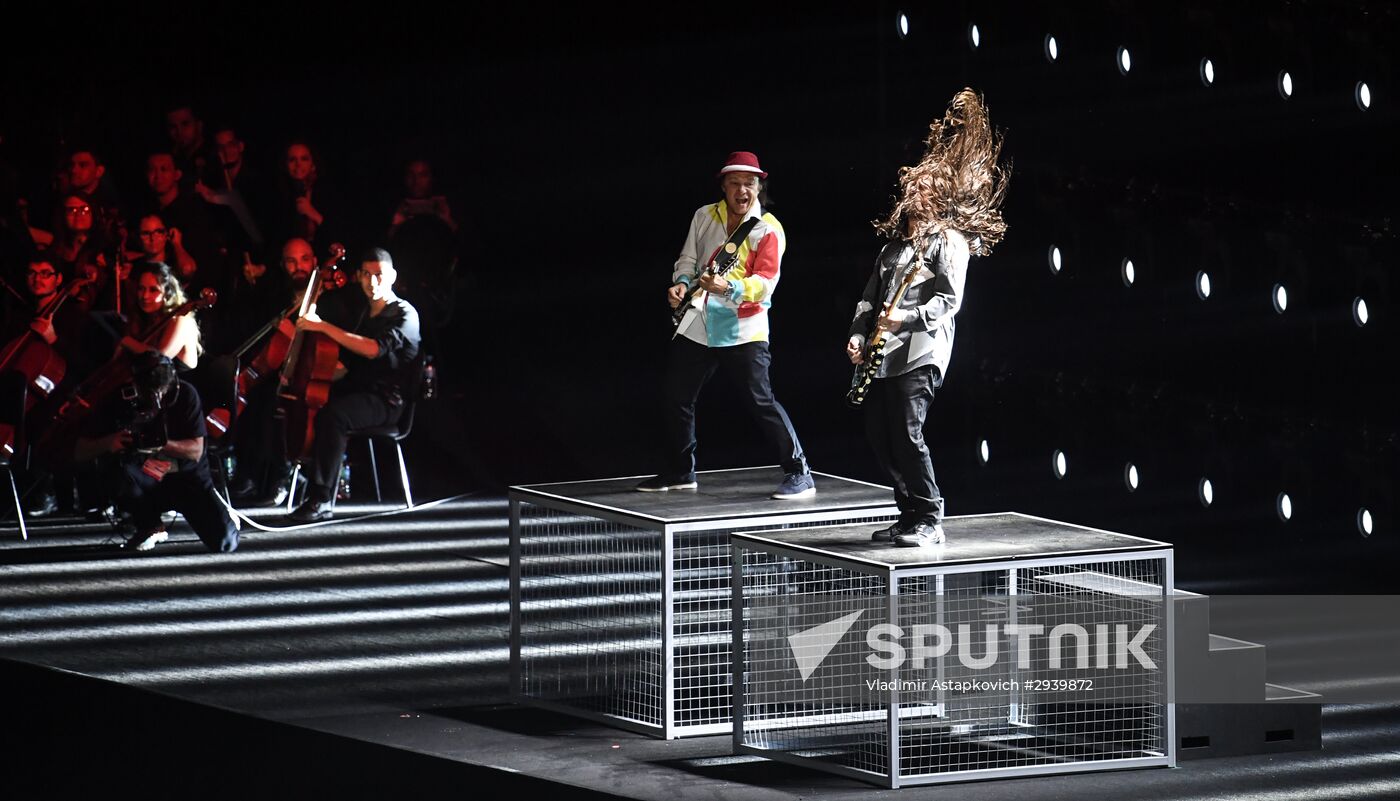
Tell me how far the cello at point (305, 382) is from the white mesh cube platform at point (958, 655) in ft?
13.8

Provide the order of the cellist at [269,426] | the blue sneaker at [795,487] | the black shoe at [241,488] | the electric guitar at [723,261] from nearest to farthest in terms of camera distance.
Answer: the electric guitar at [723,261] → the blue sneaker at [795,487] → the cellist at [269,426] → the black shoe at [241,488]

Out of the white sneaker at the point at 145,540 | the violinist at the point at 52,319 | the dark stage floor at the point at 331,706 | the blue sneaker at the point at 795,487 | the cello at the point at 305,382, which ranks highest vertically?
the violinist at the point at 52,319

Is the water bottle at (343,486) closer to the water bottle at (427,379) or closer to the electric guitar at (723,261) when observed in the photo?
the water bottle at (427,379)

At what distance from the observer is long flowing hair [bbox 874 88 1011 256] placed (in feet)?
20.6

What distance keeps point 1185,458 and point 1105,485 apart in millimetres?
521

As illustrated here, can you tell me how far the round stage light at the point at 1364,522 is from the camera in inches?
294

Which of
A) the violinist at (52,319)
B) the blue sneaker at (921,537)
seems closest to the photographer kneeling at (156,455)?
the violinist at (52,319)

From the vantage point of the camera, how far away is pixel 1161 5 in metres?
8.30

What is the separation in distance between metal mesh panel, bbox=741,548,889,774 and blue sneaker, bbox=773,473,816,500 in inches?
11.6

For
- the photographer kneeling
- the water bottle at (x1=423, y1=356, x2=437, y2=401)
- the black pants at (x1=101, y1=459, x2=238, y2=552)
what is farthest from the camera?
the water bottle at (x1=423, y1=356, x2=437, y2=401)

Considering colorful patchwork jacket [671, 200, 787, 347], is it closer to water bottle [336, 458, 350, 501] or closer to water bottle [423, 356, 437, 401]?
water bottle [423, 356, 437, 401]

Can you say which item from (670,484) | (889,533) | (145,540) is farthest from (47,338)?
(889,533)

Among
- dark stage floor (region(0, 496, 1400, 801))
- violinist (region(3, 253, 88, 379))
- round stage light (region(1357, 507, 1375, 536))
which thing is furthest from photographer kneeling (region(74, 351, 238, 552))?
round stage light (region(1357, 507, 1375, 536))

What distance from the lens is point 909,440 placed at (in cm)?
619
